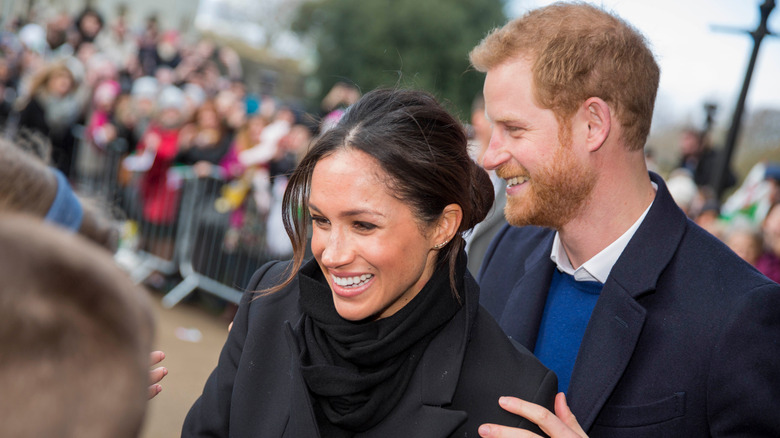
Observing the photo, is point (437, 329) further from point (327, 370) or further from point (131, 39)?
point (131, 39)

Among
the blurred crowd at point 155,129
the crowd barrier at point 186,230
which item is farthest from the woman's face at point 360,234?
the crowd barrier at point 186,230

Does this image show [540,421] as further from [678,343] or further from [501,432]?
[678,343]

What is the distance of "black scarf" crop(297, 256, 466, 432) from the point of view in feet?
7.30

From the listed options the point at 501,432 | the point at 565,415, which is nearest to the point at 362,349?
the point at 501,432

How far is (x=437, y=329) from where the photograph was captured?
2400mm

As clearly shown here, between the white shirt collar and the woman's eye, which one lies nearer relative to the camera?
the woman's eye

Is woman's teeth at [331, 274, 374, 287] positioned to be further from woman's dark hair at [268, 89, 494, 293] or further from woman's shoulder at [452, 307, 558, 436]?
woman's shoulder at [452, 307, 558, 436]

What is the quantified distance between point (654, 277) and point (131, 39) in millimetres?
14546

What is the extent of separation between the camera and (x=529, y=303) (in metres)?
2.74

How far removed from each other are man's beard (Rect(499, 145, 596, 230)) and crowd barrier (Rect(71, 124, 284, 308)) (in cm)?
482

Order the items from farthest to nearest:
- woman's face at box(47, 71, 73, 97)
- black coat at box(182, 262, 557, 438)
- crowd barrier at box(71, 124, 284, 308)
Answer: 1. woman's face at box(47, 71, 73, 97)
2. crowd barrier at box(71, 124, 284, 308)
3. black coat at box(182, 262, 557, 438)

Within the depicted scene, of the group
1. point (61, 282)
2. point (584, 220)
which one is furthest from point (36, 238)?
point (584, 220)

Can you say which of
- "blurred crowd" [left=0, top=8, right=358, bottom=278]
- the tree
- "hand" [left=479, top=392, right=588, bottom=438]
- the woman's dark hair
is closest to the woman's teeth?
the woman's dark hair

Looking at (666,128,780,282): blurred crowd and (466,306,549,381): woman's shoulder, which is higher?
(466,306,549,381): woman's shoulder
